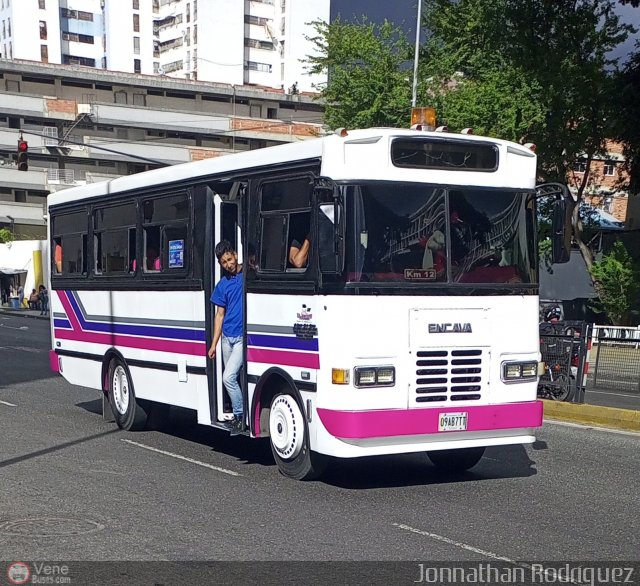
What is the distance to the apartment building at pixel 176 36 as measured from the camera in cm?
11900

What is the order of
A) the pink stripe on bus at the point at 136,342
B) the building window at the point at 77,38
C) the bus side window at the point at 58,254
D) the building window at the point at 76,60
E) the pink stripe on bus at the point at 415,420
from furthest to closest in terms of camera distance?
1. the building window at the point at 76,60
2. the building window at the point at 77,38
3. the bus side window at the point at 58,254
4. the pink stripe on bus at the point at 136,342
5. the pink stripe on bus at the point at 415,420

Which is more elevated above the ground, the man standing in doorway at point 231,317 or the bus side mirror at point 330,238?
the bus side mirror at point 330,238

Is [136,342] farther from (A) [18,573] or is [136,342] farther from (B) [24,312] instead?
(B) [24,312]

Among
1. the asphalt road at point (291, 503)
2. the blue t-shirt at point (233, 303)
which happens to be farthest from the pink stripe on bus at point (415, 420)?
the blue t-shirt at point (233, 303)

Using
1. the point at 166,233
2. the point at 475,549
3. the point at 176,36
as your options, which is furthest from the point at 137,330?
the point at 176,36

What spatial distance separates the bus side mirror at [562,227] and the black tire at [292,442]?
3.01 meters

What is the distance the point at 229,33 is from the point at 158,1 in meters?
12.0

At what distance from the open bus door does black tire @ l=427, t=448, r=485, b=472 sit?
223cm

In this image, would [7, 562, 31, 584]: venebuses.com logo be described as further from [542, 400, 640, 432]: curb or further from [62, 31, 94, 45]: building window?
[62, 31, 94, 45]: building window

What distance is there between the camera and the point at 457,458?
1084 centimetres

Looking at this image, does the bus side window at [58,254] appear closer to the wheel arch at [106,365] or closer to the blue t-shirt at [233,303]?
the wheel arch at [106,365]

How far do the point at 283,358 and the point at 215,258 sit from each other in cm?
176

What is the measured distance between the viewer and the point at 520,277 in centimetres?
1022

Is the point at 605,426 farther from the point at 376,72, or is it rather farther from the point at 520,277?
the point at 376,72
